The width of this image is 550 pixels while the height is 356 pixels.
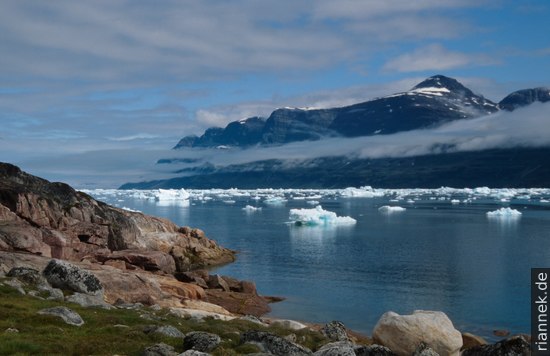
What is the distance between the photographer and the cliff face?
41384 mm

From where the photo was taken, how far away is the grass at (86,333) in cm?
1419

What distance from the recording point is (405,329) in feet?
Answer: 68.6

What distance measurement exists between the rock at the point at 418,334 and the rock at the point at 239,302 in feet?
73.9

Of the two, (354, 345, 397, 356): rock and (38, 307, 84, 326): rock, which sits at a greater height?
(38, 307, 84, 326): rock

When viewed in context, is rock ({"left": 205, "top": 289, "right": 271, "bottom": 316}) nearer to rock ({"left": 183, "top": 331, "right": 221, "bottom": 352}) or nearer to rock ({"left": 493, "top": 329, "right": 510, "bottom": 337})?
rock ({"left": 493, "top": 329, "right": 510, "bottom": 337})

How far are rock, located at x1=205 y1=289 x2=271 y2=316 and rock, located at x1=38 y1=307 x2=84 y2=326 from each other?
25.0 meters

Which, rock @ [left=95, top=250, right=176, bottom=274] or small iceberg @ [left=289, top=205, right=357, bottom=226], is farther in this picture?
small iceberg @ [left=289, top=205, right=357, bottom=226]

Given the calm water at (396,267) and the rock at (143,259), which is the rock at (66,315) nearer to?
the calm water at (396,267)

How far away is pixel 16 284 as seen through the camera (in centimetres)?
2436

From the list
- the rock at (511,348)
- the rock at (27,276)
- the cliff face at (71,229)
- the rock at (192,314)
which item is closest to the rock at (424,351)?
the rock at (511,348)

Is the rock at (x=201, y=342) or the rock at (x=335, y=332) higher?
the rock at (x=201, y=342)

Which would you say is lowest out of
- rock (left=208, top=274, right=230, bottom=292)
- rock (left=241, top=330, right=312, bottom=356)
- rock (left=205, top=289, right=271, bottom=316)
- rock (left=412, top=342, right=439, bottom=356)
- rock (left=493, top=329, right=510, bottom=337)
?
rock (left=493, top=329, right=510, bottom=337)

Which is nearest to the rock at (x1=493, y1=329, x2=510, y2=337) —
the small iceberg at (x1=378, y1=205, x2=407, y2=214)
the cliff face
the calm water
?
the calm water

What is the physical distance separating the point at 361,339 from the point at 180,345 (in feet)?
70.3
